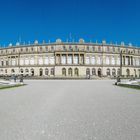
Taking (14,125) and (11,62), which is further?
(11,62)

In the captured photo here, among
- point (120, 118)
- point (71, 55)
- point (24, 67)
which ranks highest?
point (71, 55)

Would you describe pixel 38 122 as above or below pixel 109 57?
below

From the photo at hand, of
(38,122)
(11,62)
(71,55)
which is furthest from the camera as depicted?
(11,62)

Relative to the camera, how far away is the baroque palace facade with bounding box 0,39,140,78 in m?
77.2

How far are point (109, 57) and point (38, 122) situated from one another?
80.7 m

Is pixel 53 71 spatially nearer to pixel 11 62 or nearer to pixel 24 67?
pixel 24 67

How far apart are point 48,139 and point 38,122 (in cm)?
154

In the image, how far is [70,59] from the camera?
7844cm

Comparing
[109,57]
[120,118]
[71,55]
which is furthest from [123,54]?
[120,118]

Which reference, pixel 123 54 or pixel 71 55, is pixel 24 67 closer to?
pixel 71 55

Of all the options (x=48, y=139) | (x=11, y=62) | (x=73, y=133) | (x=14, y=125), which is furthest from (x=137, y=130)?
(x=11, y=62)

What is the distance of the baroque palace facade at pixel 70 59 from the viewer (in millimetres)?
77250

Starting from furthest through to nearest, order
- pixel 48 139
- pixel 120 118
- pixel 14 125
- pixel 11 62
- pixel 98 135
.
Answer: pixel 11 62
pixel 120 118
pixel 14 125
pixel 98 135
pixel 48 139

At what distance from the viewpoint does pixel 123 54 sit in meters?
82.9
